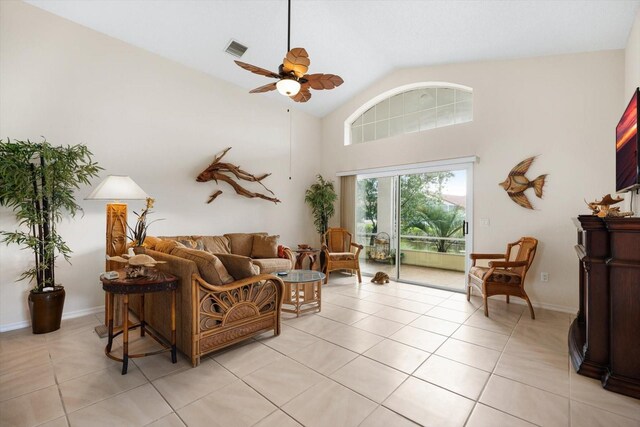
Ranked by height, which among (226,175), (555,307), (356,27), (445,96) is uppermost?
(356,27)

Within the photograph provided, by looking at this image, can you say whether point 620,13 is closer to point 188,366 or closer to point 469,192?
point 469,192

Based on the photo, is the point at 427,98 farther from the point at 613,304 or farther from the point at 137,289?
the point at 137,289

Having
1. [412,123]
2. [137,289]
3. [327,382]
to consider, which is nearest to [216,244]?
[137,289]

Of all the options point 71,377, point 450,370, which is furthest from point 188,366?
point 450,370

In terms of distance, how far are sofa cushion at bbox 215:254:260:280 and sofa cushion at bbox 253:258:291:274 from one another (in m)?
1.56

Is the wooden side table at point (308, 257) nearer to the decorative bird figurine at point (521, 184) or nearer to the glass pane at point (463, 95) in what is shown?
the decorative bird figurine at point (521, 184)

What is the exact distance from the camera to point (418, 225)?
213 inches

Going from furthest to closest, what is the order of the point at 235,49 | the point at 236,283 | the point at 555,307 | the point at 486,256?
the point at 235,49 → the point at 486,256 → the point at 555,307 → the point at 236,283

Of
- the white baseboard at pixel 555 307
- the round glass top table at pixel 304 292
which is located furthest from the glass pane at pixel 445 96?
the round glass top table at pixel 304 292

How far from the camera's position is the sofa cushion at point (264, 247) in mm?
4898

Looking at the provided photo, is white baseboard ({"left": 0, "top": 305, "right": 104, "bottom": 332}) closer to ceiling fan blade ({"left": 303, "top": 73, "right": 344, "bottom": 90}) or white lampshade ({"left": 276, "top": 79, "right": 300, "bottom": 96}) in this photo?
white lampshade ({"left": 276, "top": 79, "right": 300, "bottom": 96})

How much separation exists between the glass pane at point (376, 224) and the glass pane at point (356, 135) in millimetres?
851

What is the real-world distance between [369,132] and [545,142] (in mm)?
3001

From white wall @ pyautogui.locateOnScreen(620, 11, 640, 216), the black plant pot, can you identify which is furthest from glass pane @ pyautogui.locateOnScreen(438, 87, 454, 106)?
the black plant pot
